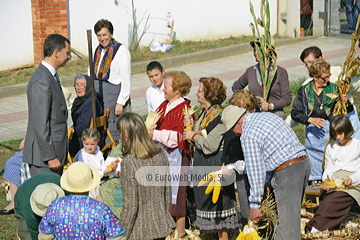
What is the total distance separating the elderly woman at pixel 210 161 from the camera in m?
5.68

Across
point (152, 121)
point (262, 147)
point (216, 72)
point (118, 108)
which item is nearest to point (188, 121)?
point (152, 121)

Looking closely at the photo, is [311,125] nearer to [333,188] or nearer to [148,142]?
[333,188]

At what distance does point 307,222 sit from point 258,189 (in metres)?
1.39

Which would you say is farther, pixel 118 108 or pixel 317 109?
pixel 118 108

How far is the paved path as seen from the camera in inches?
417

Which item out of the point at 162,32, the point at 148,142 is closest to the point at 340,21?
the point at 162,32

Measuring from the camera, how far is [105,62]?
758 centimetres

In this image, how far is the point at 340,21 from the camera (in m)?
16.6

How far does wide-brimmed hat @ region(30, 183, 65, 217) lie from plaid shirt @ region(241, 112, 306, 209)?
1.61 metres

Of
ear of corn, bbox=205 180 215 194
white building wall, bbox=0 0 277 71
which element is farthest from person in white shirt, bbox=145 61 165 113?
white building wall, bbox=0 0 277 71

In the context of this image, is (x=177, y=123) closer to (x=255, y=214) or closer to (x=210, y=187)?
(x=210, y=187)

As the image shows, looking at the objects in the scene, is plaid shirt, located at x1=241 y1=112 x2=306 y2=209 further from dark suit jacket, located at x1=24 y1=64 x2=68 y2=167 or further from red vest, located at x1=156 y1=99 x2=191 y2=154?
dark suit jacket, located at x1=24 y1=64 x2=68 y2=167

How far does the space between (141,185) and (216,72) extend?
9.23 meters

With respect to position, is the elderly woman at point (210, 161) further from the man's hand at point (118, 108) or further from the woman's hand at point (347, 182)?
the man's hand at point (118, 108)
